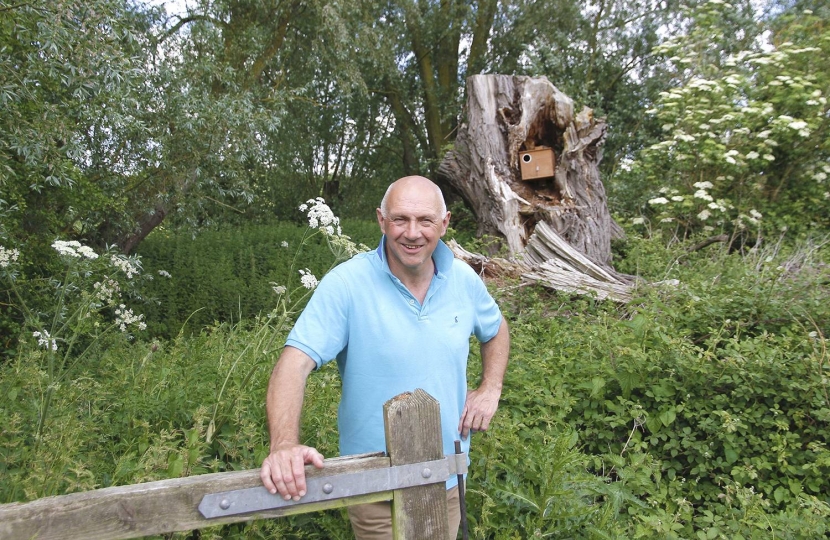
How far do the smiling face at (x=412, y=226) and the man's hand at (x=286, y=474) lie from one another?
0.84 meters

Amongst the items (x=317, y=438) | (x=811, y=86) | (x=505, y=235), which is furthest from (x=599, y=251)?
(x=317, y=438)

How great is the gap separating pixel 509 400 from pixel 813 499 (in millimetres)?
1723

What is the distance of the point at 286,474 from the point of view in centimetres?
170

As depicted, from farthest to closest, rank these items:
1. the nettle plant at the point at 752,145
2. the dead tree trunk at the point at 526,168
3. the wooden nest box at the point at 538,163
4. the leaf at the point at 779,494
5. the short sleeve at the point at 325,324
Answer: the nettle plant at the point at 752,145
the wooden nest box at the point at 538,163
the dead tree trunk at the point at 526,168
the leaf at the point at 779,494
the short sleeve at the point at 325,324

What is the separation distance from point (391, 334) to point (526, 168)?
772 centimetres

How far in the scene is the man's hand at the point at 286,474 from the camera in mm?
1696

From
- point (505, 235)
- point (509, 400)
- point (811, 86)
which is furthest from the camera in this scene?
point (811, 86)

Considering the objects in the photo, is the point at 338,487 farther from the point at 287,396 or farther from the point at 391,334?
the point at 391,334

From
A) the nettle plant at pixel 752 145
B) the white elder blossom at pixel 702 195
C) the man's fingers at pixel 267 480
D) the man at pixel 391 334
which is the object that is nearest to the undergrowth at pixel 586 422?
the man at pixel 391 334

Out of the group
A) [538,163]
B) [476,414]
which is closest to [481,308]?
[476,414]

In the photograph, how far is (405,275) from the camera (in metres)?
2.42

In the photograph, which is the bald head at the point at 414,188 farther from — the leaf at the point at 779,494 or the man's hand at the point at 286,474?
the leaf at the point at 779,494

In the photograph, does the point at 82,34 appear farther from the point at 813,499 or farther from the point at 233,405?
the point at 813,499

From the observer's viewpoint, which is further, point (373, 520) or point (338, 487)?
point (373, 520)
